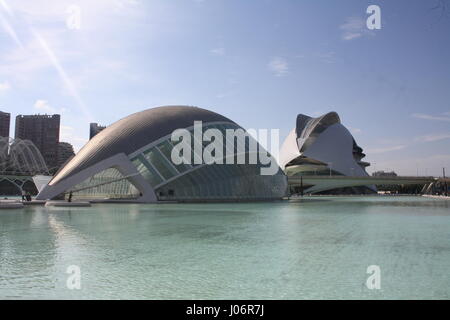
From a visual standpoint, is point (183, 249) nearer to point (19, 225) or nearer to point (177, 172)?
point (19, 225)

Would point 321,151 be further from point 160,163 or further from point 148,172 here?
point 148,172

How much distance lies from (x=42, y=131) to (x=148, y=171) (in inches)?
4890

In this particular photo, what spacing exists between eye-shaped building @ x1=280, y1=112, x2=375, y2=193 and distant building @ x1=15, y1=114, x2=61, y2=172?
3477 inches

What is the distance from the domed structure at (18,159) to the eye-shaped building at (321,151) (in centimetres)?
6308

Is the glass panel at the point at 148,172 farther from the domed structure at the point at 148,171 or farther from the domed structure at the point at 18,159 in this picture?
the domed structure at the point at 18,159

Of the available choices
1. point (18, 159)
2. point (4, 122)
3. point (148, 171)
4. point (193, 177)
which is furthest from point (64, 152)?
point (193, 177)

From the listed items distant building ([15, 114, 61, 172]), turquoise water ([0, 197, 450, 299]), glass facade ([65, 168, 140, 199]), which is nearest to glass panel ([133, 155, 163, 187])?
glass facade ([65, 168, 140, 199])

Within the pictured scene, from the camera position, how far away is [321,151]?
10362 centimetres

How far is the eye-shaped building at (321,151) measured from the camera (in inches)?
4060

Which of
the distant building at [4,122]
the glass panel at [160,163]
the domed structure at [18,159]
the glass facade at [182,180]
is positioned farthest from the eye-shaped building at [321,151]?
the distant building at [4,122]

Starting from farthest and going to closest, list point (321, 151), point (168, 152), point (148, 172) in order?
point (321, 151) < point (168, 152) < point (148, 172)

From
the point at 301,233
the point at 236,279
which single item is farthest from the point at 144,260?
the point at 301,233

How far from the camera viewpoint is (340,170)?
103750 mm

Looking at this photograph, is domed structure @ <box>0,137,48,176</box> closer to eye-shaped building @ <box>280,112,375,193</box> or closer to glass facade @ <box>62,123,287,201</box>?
glass facade @ <box>62,123,287,201</box>
